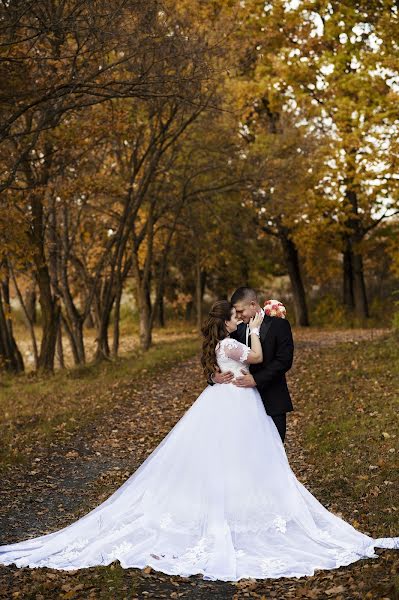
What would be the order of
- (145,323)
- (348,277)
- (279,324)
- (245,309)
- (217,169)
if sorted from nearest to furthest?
(245,309), (279,324), (217,169), (145,323), (348,277)

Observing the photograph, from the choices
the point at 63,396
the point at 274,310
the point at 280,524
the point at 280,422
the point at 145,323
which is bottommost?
the point at 280,524

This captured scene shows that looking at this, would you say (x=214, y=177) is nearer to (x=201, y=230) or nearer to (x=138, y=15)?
(x=201, y=230)

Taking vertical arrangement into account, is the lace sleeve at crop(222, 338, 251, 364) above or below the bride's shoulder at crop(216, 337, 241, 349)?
below

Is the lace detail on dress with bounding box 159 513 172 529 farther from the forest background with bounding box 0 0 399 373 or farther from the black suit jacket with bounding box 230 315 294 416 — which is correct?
the forest background with bounding box 0 0 399 373

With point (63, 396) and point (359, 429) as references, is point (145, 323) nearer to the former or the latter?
point (63, 396)

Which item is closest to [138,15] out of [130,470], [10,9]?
[10,9]

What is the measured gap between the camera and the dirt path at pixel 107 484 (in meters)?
6.20

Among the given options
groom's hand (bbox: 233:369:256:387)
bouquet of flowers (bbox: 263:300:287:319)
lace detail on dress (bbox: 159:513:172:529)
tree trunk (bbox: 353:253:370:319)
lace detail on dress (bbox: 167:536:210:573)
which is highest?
tree trunk (bbox: 353:253:370:319)

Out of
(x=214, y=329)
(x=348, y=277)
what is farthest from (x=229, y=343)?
(x=348, y=277)

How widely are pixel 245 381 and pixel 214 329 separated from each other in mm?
558

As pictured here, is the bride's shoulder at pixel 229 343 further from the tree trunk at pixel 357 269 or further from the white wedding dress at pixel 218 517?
the tree trunk at pixel 357 269

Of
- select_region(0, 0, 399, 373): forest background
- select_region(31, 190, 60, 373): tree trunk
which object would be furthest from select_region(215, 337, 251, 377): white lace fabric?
select_region(31, 190, 60, 373): tree trunk

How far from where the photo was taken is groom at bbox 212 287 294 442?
7340 millimetres

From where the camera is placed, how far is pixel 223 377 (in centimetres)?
745
